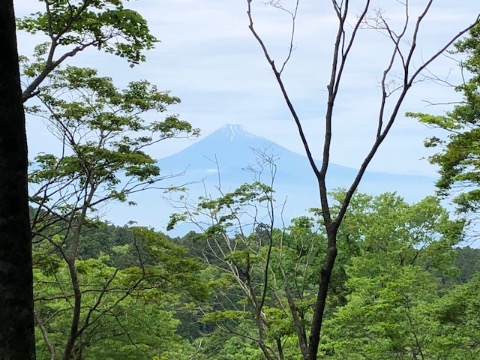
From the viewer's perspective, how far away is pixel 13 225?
7.60 feet

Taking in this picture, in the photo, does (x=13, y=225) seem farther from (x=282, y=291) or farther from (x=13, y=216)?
(x=282, y=291)

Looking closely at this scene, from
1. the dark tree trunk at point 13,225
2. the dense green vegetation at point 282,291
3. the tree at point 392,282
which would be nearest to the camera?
the dark tree trunk at point 13,225

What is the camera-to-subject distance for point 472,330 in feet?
35.1

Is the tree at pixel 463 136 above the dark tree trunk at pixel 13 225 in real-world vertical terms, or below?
above

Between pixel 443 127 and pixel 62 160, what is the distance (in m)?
7.82

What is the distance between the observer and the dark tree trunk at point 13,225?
7.43ft

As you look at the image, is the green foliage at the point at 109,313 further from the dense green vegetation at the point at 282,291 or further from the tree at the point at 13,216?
the tree at the point at 13,216

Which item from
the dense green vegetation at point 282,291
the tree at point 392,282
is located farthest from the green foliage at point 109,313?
the tree at point 392,282

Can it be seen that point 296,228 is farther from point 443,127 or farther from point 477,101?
point 477,101

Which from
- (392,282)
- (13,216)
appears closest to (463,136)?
(392,282)

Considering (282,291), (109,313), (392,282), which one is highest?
(392,282)

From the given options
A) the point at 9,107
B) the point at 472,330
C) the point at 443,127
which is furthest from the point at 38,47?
the point at 472,330

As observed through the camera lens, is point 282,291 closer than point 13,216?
No

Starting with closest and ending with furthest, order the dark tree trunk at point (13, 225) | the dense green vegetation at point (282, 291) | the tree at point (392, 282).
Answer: the dark tree trunk at point (13, 225) < the dense green vegetation at point (282, 291) < the tree at point (392, 282)
